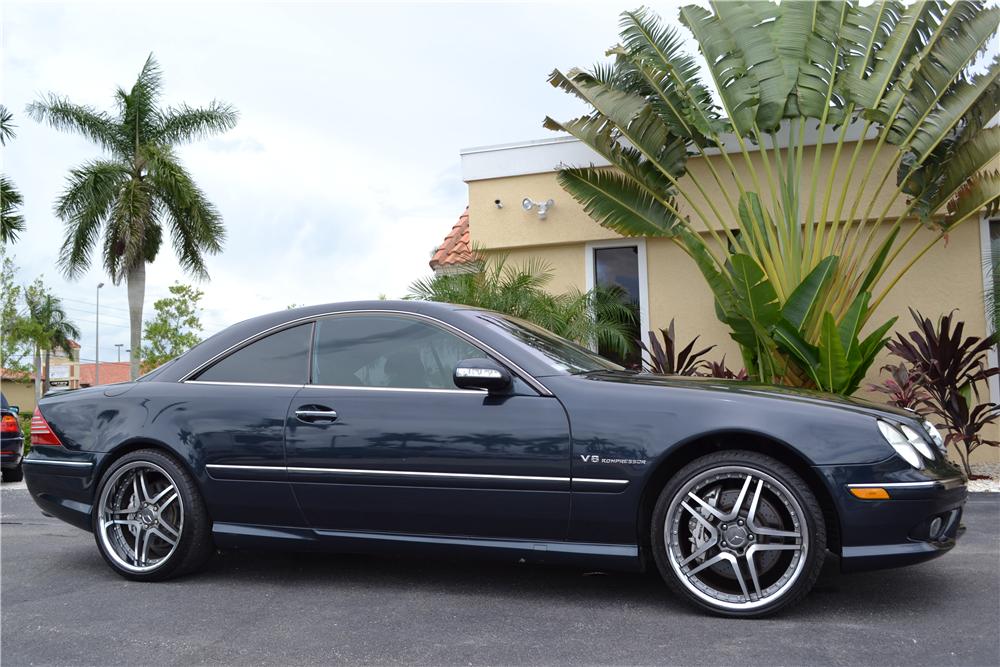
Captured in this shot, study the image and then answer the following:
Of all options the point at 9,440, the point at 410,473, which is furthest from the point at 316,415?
the point at 9,440

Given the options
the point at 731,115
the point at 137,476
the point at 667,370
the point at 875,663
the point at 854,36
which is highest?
the point at 854,36

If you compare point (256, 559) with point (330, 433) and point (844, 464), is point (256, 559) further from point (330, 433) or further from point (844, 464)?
point (844, 464)

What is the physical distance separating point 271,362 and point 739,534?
2548 millimetres

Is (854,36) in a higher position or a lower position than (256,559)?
higher

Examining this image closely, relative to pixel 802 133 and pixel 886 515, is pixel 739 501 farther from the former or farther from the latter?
pixel 802 133

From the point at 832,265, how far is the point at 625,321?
343 centimetres

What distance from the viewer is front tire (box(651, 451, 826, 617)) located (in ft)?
12.2

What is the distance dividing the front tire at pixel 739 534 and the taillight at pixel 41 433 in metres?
3.42

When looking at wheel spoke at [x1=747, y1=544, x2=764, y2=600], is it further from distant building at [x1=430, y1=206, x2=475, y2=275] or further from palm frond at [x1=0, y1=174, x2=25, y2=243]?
palm frond at [x1=0, y1=174, x2=25, y2=243]

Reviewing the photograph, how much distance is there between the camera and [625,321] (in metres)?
11.5

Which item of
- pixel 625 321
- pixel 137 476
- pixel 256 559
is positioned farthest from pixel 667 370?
pixel 137 476

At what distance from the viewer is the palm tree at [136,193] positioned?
25.3 m

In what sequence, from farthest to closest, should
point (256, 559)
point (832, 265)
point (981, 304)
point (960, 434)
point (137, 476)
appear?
point (981, 304), point (960, 434), point (832, 265), point (256, 559), point (137, 476)

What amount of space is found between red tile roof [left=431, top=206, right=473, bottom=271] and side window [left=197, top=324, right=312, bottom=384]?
7.34 metres
